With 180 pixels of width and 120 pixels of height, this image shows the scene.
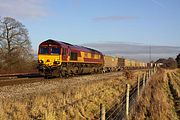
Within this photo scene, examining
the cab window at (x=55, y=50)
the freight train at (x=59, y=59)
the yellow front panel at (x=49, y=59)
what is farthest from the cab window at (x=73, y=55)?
the yellow front panel at (x=49, y=59)

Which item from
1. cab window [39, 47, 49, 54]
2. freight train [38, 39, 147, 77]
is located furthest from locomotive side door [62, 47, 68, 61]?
cab window [39, 47, 49, 54]

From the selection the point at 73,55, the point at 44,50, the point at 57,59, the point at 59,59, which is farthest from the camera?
the point at 73,55

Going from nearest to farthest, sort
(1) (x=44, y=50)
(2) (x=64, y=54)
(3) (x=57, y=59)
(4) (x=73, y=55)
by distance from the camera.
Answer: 1. (3) (x=57, y=59)
2. (2) (x=64, y=54)
3. (1) (x=44, y=50)
4. (4) (x=73, y=55)

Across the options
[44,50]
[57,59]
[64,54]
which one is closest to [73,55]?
[64,54]

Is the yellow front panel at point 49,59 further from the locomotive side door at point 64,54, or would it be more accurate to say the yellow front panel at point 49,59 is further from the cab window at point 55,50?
the locomotive side door at point 64,54

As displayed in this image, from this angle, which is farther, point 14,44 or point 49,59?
point 14,44

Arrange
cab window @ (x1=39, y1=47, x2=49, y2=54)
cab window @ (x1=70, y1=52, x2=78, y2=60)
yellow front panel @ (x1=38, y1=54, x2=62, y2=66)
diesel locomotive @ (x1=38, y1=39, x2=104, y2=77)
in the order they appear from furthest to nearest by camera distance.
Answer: cab window @ (x1=70, y1=52, x2=78, y2=60) < cab window @ (x1=39, y1=47, x2=49, y2=54) < yellow front panel @ (x1=38, y1=54, x2=62, y2=66) < diesel locomotive @ (x1=38, y1=39, x2=104, y2=77)

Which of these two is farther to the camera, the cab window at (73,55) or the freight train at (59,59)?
the cab window at (73,55)

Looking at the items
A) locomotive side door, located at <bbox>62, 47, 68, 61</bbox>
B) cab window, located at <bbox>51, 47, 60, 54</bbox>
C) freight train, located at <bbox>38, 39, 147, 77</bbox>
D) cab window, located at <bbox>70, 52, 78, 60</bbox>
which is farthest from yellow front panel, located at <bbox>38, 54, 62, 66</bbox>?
cab window, located at <bbox>70, 52, 78, 60</bbox>

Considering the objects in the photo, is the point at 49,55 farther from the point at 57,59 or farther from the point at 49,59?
the point at 57,59

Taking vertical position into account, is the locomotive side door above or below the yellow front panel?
above

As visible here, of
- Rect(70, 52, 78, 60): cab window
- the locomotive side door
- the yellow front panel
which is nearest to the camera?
the yellow front panel

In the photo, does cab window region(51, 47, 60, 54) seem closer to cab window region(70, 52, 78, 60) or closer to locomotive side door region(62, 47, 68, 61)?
locomotive side door region(62, 47, 68, 61)

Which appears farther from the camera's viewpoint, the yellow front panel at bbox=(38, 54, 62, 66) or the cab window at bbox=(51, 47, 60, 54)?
the cab window at bbox=(51, 47, 60, 54)
